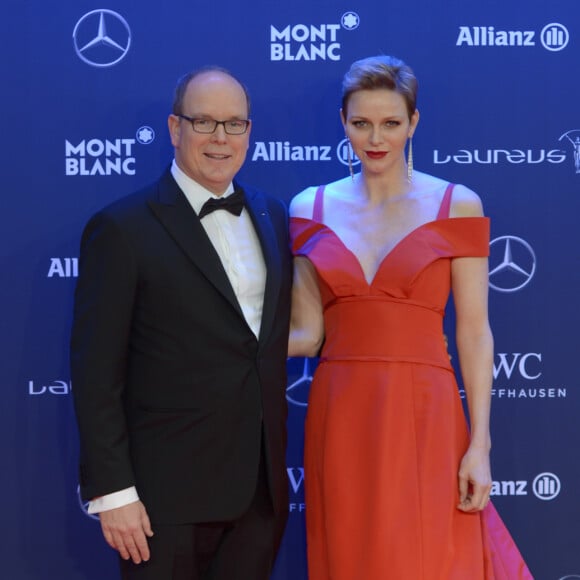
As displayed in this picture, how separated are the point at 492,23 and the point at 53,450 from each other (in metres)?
2.21

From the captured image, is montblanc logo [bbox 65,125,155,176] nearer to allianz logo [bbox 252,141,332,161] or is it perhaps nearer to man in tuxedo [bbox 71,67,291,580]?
allianz logo [bbox 252,141,332,161]

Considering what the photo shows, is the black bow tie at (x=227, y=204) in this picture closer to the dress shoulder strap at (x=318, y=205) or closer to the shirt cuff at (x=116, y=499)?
the dress shoulder strap at (x=318, y=205)

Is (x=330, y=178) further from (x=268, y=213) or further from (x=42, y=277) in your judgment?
(x=42, y=277)

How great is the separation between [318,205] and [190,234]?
0.56m

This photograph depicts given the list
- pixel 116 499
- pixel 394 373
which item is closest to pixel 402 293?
pixel 394 373

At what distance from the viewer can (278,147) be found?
3.28 meters

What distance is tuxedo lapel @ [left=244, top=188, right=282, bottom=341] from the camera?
7.68 feet

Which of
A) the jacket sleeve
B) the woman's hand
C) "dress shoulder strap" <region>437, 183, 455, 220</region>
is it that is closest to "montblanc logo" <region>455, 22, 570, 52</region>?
"dress shoulder strap" <region>437, 183, 455, 220</region>

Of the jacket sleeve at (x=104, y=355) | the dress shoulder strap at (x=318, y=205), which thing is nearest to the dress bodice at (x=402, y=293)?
the dress shoulder strap at (x=318, y=205)

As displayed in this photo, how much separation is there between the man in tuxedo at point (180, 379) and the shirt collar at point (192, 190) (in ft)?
0.04

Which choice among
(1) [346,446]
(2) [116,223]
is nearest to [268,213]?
(2) [116,223]

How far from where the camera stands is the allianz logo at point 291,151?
3277 millimetres

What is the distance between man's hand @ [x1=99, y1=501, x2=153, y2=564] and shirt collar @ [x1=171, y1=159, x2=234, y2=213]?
78cm

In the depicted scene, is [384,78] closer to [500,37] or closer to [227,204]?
[227,204]
